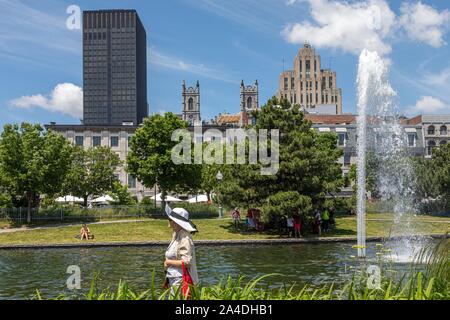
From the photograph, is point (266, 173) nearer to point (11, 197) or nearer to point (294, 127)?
point (294, 127)

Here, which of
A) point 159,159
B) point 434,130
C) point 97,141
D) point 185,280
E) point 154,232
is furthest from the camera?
point 97,141

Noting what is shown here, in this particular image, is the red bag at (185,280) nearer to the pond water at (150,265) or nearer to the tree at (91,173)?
the pond water at (150,265)

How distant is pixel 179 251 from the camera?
8977 mm

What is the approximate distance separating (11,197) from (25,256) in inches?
917

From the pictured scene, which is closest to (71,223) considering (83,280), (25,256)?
(25,256)

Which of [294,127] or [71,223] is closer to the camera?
[294,127]

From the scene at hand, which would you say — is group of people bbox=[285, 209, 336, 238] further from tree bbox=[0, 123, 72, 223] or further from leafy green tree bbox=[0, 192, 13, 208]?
leafy green tree bbox=[0, 192, 13, 208]

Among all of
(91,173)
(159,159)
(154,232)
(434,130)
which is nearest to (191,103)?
(434,130)

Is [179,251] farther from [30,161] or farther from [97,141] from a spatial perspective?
[97,141]

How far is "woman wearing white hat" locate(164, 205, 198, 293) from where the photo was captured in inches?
350

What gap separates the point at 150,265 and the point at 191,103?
6961 inches

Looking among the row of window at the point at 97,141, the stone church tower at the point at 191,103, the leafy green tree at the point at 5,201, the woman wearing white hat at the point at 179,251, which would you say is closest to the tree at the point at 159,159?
the leafy green tree at the point at 5,201

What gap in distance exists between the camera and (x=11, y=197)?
50.5 meters

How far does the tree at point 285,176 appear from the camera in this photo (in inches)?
1447
